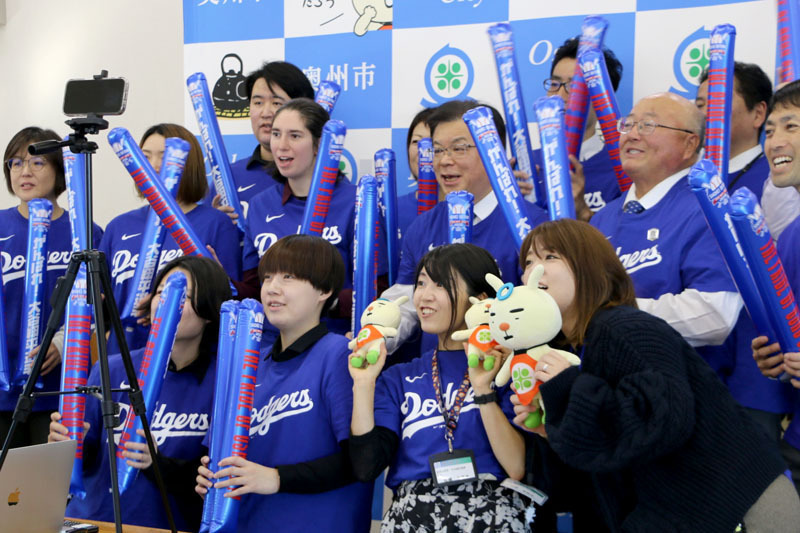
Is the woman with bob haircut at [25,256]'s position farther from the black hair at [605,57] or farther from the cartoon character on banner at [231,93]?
the black hair at [605,57]

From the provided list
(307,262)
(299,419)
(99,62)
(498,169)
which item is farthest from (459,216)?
(99,62)

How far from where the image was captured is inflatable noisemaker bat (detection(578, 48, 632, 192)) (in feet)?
8.40

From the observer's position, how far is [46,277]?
10.1ft

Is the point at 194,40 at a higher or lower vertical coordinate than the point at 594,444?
higher

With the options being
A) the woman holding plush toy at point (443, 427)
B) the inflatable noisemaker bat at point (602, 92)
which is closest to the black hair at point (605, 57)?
the inflatable noisemaker bat at point (602, 92)

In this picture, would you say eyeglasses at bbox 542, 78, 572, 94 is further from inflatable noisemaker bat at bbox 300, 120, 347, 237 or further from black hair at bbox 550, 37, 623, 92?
inflatable noisemaker bat at bbox 300, 120, 347, 237

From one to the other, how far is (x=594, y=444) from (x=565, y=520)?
0.50 meters

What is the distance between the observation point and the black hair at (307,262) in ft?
7.47

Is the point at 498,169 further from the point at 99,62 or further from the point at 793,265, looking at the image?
the point at 99,62

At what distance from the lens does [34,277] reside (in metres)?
2.79

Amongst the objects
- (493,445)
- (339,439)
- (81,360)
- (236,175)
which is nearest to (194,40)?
(236,175)

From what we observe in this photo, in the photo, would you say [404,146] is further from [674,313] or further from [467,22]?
[674,313]

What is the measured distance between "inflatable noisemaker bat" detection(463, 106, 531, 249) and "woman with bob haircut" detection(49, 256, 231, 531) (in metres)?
0.84

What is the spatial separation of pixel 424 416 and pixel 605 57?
1.56m
